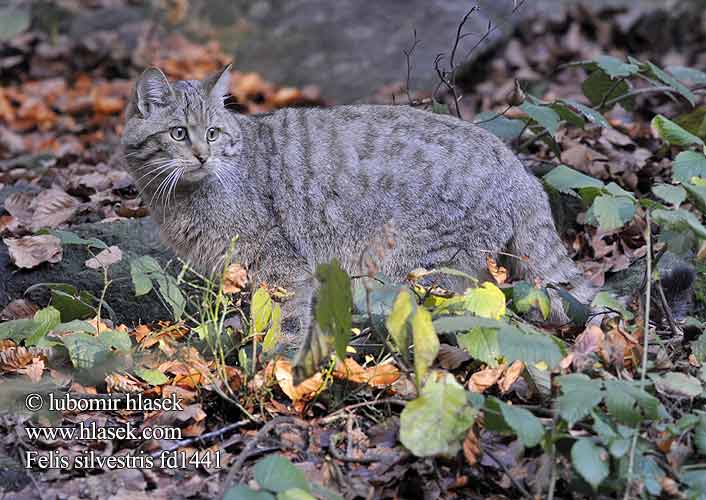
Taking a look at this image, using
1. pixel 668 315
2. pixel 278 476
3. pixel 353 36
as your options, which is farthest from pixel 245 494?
pixel 353 36

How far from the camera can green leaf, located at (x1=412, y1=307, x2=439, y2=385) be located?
2.78 m

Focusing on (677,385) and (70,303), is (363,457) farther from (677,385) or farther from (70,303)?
(70,303)

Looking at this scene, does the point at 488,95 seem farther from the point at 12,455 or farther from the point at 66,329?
the point at 12,455

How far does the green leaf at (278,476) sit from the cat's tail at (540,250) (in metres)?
1.96

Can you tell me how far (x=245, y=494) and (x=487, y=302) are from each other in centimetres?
112

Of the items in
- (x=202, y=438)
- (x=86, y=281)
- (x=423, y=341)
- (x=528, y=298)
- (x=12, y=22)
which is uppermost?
(x=423, y=341)

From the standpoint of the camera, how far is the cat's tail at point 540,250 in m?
4.30

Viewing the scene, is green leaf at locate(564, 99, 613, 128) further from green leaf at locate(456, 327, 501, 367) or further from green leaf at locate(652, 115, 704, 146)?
green leaf at locate(456, 327, 501, 367)

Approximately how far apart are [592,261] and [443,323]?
7.38 feet

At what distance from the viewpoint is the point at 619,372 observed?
3.18 metres

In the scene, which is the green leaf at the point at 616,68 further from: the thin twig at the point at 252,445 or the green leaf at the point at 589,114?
the thin twig at the point at 252,445

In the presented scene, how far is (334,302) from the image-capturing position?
2859 mm

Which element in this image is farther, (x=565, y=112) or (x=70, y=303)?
(x=565, y=112)

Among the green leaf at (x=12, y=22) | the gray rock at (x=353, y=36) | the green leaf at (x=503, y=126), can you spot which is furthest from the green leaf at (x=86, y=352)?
the green leaf at (x=12, y=22)
